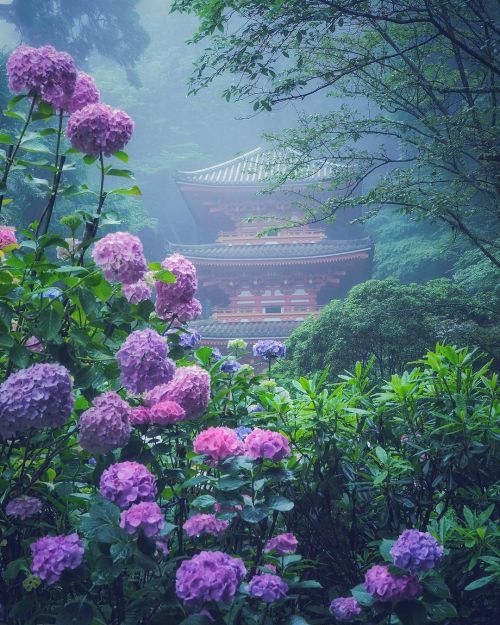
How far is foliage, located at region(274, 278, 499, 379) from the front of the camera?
6191 mm

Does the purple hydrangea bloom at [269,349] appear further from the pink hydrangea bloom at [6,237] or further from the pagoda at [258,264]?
the pagoda at [258,264]

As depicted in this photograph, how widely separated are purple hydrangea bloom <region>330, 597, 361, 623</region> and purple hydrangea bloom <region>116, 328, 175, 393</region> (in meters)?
0.66

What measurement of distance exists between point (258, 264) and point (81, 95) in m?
11.9

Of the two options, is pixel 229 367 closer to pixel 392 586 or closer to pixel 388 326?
pixel 392 586

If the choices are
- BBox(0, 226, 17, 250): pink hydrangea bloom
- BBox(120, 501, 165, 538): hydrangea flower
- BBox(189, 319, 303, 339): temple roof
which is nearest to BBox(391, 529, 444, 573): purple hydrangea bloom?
BBox(120, 501, 165, 538): hydrangea flower

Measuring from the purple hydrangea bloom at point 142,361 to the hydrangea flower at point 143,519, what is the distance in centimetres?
26

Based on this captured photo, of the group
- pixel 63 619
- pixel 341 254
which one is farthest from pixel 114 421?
pixel 341 254

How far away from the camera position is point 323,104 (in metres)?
26.2

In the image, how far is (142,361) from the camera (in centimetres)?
128

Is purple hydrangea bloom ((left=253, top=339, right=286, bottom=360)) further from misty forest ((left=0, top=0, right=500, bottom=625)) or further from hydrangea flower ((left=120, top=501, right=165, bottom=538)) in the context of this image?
hydrangea flower ((left=120, top=501, right=165, bottom=538))

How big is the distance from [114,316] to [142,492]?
460 millimetres

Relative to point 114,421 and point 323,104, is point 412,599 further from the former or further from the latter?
point 323,104

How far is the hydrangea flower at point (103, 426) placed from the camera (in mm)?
1260

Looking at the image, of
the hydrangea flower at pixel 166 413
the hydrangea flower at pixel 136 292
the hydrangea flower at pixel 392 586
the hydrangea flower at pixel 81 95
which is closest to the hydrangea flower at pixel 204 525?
the hydrangea flower at pixel 166 413
